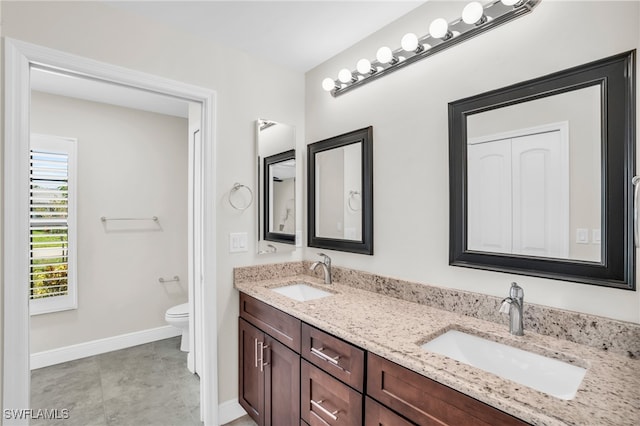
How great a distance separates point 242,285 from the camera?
2.04 m

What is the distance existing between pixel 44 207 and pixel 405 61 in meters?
3.14

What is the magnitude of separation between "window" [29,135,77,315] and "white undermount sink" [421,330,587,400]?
3119mm

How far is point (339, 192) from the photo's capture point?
7.00ft

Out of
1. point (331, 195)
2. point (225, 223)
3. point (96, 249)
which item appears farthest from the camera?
point (96, 249)

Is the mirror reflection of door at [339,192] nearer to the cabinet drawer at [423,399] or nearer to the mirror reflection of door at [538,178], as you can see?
the mirror reflection of door at [538,178]

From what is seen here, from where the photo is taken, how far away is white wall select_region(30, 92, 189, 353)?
2859 mm

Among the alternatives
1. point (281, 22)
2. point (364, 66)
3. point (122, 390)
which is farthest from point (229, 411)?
point (281, 22)

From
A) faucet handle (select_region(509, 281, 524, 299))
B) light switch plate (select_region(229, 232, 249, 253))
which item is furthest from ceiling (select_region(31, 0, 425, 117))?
faucet handle (select_region(509, 281, 524, 299))

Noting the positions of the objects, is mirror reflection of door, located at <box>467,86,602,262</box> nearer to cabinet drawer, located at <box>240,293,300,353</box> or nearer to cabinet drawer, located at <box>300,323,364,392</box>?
cabinet drawer, located at <box>300,323,364,392</box>

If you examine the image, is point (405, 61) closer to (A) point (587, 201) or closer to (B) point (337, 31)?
(B) point (337, 31)

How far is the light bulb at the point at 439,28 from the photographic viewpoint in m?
1.44

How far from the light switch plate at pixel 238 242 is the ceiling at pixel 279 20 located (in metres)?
1.22

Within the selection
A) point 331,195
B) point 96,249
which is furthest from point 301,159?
point 96,249

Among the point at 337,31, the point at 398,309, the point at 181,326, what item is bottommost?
the point at 181,326
